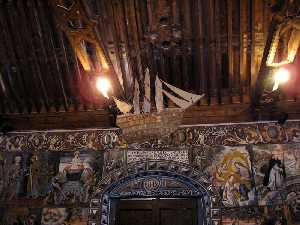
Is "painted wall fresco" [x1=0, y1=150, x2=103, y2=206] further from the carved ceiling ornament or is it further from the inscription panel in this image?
the carved ceiling ornament

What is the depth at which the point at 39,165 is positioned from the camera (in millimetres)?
6648

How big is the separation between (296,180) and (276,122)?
1.12 m

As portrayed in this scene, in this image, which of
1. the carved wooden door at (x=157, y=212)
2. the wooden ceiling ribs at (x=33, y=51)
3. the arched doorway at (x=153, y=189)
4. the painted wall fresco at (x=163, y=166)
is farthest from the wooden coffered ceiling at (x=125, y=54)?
the carved wooden door at (x=157, y=212)

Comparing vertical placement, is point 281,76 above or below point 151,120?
above

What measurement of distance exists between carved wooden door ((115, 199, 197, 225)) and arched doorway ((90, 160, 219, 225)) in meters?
0.02

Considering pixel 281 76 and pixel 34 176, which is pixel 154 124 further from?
pixel 34 176

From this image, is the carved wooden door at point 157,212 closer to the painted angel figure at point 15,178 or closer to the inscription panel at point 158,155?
the inscription panel at point 158,155

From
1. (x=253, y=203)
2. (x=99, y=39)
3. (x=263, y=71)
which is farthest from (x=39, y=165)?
(x=263, y=71)

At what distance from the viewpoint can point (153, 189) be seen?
20.5 feet

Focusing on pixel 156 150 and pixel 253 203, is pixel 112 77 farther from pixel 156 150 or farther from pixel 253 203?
pixel 253 203

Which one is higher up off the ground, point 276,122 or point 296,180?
point 276,122

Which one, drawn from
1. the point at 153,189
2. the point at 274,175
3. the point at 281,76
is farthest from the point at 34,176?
the point at 281,76

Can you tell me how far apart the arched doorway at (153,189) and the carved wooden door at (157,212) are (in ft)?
0.05

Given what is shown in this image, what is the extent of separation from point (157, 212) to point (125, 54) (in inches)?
107
